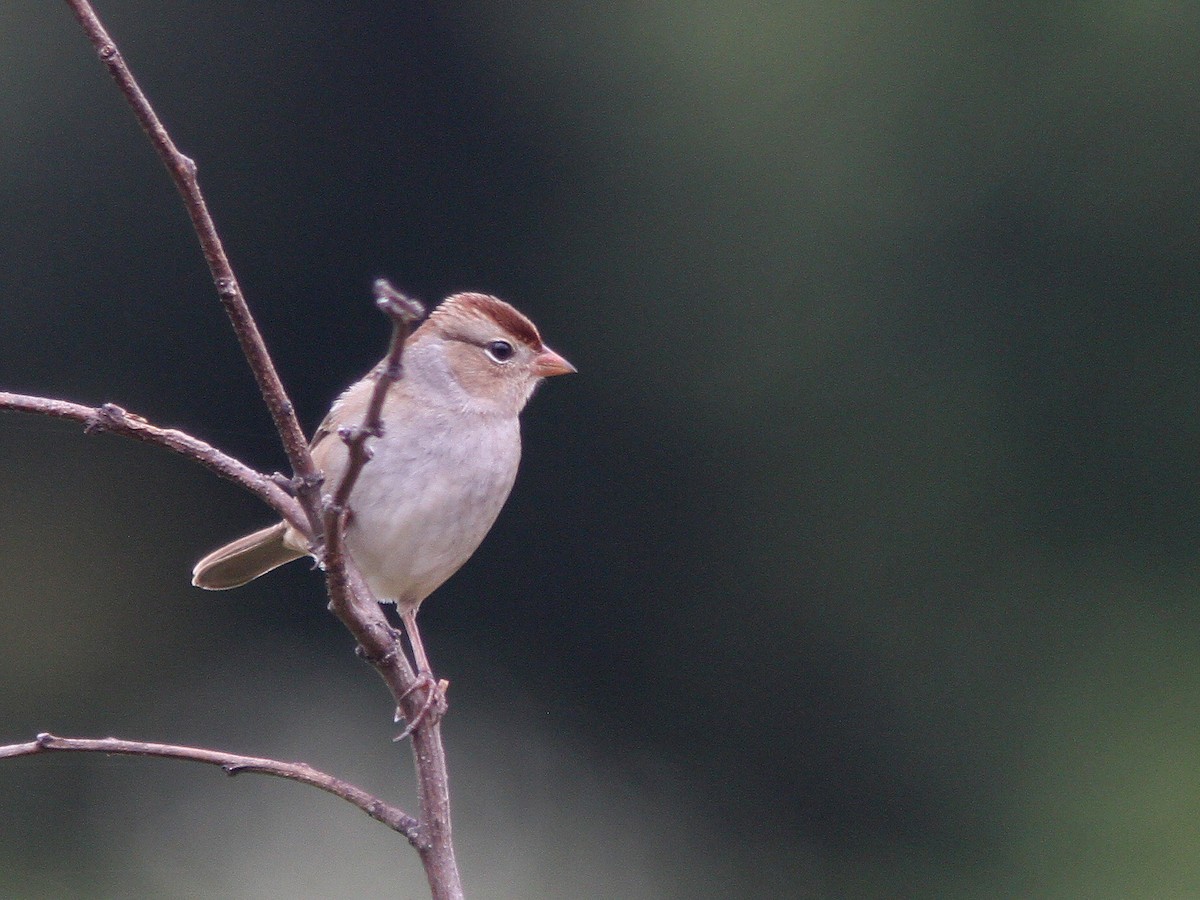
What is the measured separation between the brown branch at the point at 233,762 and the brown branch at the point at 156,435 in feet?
1.22

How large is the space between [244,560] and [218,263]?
7.87 ft

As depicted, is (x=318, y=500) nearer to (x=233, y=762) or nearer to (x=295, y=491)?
(x=295, y=491)

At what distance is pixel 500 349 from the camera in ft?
13.6

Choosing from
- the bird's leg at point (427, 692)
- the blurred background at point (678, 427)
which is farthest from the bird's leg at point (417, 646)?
the blurred background at point (678, 427)

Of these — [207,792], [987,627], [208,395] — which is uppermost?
[208,395]

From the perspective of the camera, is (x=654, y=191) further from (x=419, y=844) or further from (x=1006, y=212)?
(x=419, y=844)

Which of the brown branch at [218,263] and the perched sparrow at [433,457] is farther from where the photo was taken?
the perched sparrow at [433,457]

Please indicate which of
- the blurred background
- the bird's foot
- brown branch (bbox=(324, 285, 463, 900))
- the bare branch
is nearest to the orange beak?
the bird's foot

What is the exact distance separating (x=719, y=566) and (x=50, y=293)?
7.36m

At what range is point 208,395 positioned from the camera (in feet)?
47.9

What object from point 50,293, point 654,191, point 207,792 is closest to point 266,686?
point 207,792

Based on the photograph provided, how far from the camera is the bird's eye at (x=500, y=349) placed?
414cm

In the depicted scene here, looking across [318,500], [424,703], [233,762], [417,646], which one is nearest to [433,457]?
[417,646]

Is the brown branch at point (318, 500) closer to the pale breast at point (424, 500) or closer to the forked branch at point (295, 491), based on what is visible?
the forked branch at point (295, 491)
